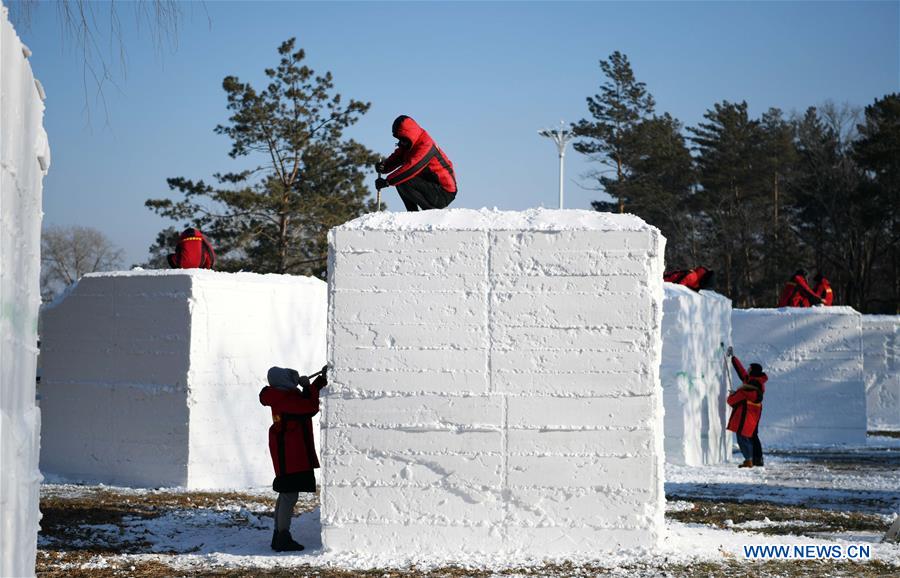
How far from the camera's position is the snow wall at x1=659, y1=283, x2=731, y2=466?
15125 millimetres

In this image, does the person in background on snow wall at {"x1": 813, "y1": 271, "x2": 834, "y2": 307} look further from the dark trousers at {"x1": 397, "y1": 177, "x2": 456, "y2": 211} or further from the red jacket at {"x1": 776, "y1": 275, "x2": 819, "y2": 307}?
the dark trousers at {"x1": 397, "y1": 177, "x2": 456, "y2": 211}

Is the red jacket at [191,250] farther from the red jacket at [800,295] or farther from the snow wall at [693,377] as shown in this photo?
the red jacket at [800,295]

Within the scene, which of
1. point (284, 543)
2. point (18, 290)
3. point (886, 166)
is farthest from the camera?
point (886, 166)

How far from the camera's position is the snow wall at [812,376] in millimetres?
20094

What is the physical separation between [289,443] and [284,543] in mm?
699

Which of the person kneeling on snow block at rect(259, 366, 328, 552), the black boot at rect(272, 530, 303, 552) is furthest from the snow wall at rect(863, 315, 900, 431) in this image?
the black boot at rect(272, 530, 303, 552)

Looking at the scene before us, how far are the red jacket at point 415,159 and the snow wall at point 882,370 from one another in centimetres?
1775

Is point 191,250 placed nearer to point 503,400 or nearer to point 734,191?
point 503,400

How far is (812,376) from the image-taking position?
20.2 m

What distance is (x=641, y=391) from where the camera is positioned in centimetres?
766

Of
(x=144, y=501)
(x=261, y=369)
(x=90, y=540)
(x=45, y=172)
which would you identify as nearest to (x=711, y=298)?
(x=261, y=369)

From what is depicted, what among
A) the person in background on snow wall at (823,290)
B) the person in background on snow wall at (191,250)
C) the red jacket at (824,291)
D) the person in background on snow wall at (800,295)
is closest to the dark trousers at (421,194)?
the person in background on snow wall at (191,250)

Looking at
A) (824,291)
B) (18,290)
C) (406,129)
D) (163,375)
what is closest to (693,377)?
(163,375)

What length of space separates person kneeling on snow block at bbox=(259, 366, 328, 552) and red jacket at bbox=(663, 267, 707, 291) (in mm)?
9787
